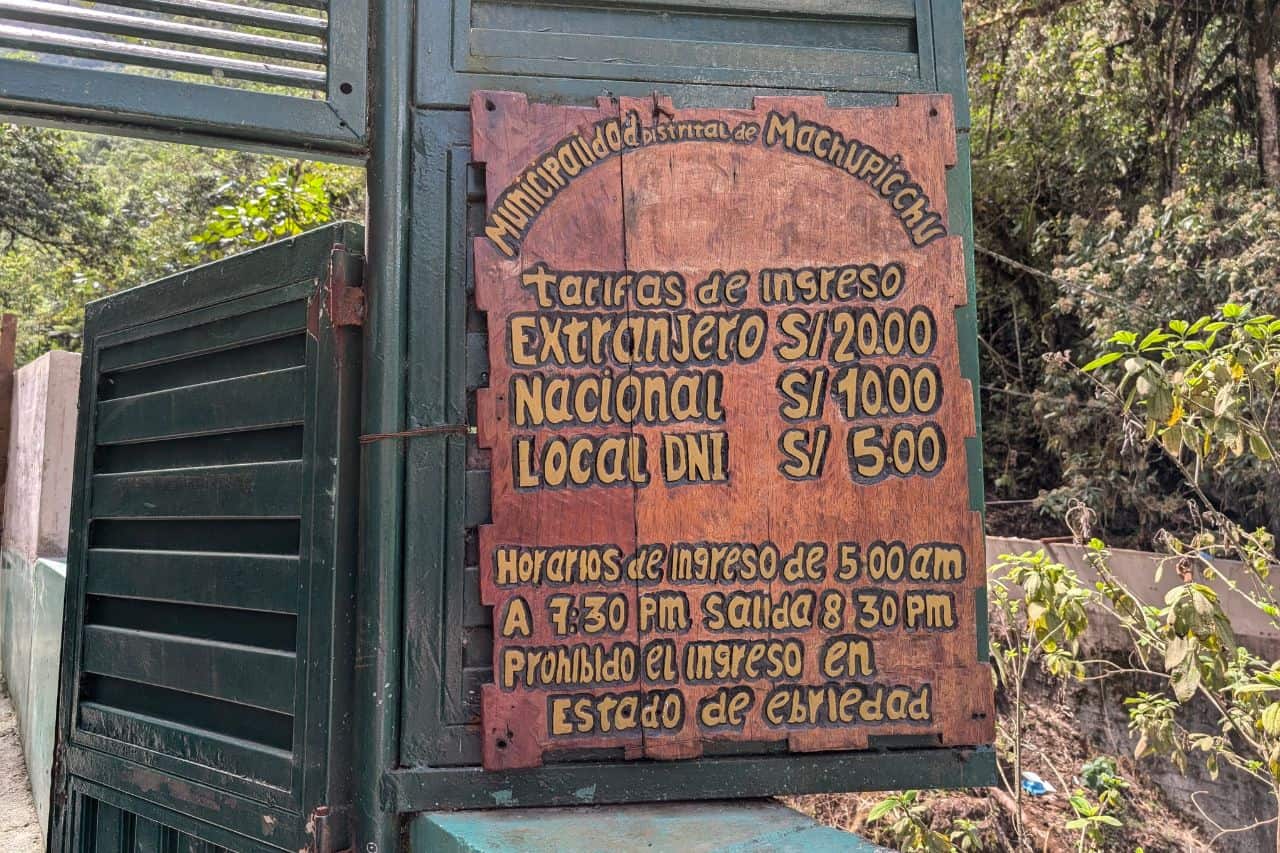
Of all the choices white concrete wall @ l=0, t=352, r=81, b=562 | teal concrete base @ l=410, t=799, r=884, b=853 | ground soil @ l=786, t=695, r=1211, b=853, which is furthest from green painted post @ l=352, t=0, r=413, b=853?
white concrete wall @ l=0, t=352, r=81, b=562

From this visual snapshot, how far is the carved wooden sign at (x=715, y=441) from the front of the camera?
1997mm

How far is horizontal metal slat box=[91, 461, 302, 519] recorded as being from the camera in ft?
7.23

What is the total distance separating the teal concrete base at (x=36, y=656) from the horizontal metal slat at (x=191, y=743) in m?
1.61

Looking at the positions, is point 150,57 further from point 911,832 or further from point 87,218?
point 87,218

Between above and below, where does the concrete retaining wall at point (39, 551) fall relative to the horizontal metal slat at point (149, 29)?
below

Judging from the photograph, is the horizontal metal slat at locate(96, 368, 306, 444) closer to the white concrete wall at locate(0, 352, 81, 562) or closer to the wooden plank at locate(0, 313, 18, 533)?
the white concrete wall at locate(0, 352, 81, 562)

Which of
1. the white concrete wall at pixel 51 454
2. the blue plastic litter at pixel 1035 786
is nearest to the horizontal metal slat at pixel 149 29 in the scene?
the white concrete wall at pixel 51 454

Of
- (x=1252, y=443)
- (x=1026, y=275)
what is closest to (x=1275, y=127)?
(x=1026, y=275)

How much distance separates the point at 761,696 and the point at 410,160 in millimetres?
1314

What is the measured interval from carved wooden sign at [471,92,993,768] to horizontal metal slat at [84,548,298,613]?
53cm

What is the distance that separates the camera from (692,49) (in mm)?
2176

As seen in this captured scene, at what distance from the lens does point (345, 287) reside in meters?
2.13

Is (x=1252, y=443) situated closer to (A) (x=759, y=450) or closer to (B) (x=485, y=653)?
(A) (x=759, y=450)

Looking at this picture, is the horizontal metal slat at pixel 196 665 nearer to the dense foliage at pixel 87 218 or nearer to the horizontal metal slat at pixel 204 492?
the horizontal metal slat at pixel 204 492
